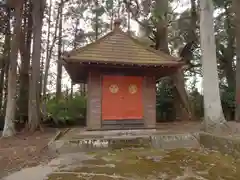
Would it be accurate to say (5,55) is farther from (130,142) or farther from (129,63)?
(130,142)

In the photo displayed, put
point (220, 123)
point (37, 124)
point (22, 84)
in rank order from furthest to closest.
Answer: point (22, 84) → point (37, 124) → point (220, 123)

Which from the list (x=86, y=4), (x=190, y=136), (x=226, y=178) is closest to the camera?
(x=226, y=178)

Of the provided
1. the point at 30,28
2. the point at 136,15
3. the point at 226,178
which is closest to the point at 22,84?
the point at 30,28

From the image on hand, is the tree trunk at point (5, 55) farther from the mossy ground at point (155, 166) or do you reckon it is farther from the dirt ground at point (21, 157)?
the mossy ground at point (155, 166)

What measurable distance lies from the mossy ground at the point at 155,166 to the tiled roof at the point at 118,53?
3.22 meters

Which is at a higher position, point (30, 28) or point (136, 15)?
point (136, 15)

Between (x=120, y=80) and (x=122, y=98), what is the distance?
2.22 feet

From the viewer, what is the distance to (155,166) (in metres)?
5.03

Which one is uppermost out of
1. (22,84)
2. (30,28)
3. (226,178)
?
(30,28)

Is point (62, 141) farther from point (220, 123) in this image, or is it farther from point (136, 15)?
point (136, 15)

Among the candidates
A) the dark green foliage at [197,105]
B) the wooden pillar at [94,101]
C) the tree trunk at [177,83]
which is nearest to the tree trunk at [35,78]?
the wooden pillar at [94,101]

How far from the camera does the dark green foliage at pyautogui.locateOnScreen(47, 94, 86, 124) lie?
14.3 meters

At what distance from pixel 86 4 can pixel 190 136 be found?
1302 cm

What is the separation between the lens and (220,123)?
8.28m
